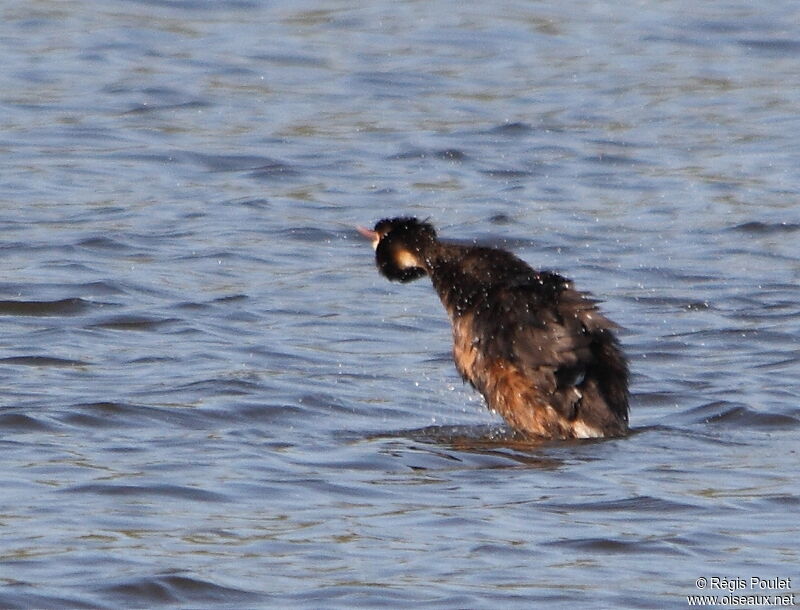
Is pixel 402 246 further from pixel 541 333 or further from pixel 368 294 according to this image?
pixel 368 294

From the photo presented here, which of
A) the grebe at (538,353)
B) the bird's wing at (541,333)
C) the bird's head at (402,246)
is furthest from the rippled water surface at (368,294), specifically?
the bird's head at (402,246)

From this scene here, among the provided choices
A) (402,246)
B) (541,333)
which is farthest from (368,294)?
(541,333)

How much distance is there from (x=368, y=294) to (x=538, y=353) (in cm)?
308

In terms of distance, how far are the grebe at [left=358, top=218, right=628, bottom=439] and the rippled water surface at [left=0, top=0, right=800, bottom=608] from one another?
0.53 feet

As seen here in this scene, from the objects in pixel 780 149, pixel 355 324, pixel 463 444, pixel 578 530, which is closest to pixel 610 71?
pixel 780 149

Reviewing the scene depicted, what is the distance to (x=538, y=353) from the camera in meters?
8.53

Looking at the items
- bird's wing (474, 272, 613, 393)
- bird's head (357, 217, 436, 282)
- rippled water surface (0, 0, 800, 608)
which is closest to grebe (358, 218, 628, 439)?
bird's wing (474, 272, 613, 393)

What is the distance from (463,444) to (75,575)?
97.1 inches

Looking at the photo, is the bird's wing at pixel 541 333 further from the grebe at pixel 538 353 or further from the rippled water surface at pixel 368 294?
the rippled water surface at pixel 368 294

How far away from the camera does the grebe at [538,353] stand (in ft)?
28.0

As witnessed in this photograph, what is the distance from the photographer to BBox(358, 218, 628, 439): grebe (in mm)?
8531

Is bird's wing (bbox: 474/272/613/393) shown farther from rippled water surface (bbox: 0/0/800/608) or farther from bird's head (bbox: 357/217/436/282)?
bird's head (bbox: 357/217/436/282)

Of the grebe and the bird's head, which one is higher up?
the bird's head

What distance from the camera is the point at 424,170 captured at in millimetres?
14523
